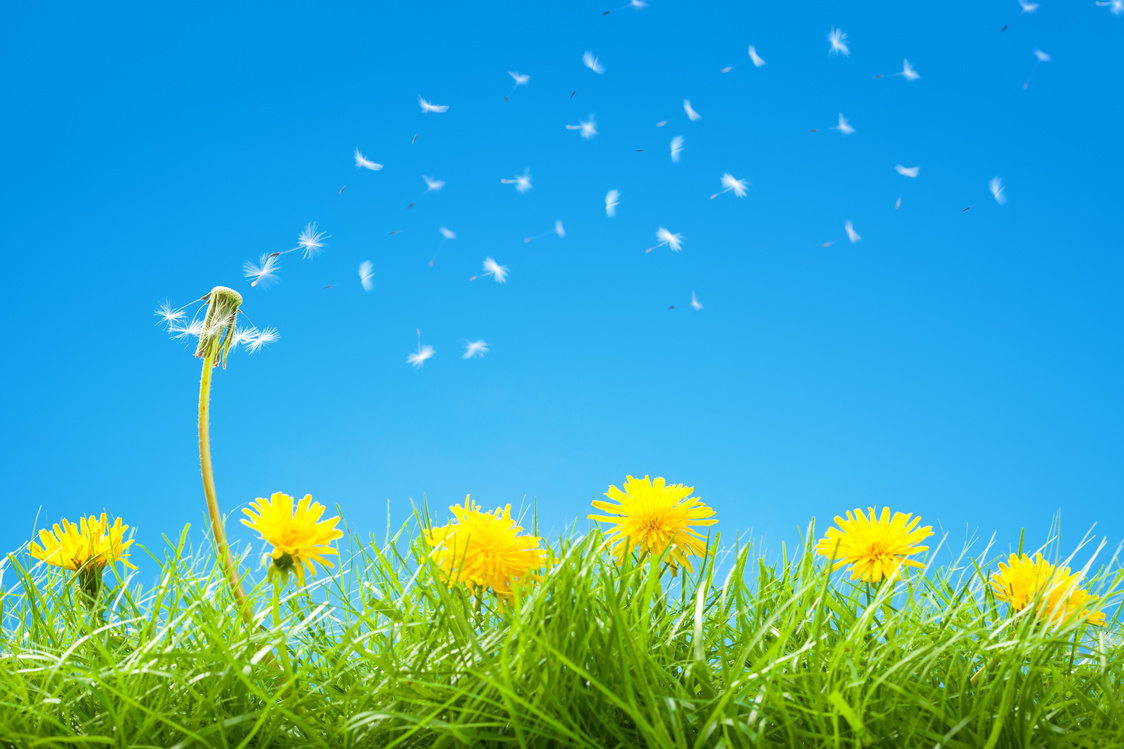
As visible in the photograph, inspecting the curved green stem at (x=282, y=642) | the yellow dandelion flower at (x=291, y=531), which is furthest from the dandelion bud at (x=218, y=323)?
the curved green stem at (x=282, y=642)

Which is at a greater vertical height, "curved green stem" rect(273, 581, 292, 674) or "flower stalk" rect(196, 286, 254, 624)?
"flower stalk" rect(196, 286, 254, 624)

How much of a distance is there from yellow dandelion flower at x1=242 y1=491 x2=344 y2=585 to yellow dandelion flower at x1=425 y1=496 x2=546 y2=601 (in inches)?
6.5

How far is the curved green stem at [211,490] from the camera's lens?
3.59 ft

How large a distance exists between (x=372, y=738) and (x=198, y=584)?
463 millimetres

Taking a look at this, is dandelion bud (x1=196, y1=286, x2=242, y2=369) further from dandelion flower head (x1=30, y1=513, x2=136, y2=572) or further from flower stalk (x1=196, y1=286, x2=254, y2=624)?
dandelion flower head (x1=30, y1=513, x2=136, y2=572)

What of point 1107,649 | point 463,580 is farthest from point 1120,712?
point 463,580

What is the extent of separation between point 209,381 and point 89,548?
0.43m

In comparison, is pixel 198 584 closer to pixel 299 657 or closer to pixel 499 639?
pixel 299 657

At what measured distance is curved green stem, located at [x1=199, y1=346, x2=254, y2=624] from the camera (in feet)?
3.59

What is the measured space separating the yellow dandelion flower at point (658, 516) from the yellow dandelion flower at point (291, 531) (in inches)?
16.6

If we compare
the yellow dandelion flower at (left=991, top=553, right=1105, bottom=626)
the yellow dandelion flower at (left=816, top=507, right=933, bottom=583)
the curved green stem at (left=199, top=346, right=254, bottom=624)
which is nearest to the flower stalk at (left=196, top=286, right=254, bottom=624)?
the curved green stem at (left=199, top=346, right=254, bottom=624)

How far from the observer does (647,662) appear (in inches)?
40.2

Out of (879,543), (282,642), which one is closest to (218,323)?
(282,642)

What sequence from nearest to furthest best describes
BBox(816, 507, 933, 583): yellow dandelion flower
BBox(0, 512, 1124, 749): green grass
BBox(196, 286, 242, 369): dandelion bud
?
BBox(0, 512, 1124, 749): green grass < BBox(196, 286, 242, 369): dandelion bud < BBox(816, 507, 933, 583): yellow dandelion flower
